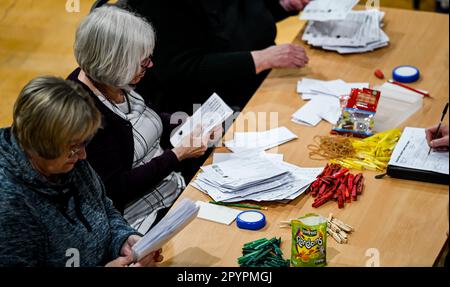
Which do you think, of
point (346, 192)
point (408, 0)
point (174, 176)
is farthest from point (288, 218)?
point (408, 0)

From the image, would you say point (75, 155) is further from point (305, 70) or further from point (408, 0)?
point (408, 0)

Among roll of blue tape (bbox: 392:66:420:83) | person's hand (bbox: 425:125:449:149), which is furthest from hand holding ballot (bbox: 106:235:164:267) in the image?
roll of blue tape (bbox: 392:66:420:83)

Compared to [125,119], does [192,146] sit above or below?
below

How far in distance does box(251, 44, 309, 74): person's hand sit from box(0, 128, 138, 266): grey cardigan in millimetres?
1182

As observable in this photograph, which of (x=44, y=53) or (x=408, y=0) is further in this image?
(x=408, y=0)

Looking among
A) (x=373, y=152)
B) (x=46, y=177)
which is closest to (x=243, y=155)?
(x=373, y=152)

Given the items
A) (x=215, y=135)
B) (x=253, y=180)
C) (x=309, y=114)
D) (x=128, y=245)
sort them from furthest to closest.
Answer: (x=309, y=114), (x=215, y=135), (x=253, y=180), (x=128, y=245)

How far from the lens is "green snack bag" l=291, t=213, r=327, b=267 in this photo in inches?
86.7

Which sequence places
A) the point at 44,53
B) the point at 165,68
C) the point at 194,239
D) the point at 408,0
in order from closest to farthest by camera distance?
the point at 194,239 → the point at 165,68 → the point at 44,53 → the point at 408,0

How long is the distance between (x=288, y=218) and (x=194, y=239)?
325mm

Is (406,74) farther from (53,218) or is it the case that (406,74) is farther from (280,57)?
(53,218)

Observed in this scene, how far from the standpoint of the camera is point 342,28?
3695 mm

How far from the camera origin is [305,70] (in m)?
3.45

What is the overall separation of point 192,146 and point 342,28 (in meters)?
1.21
